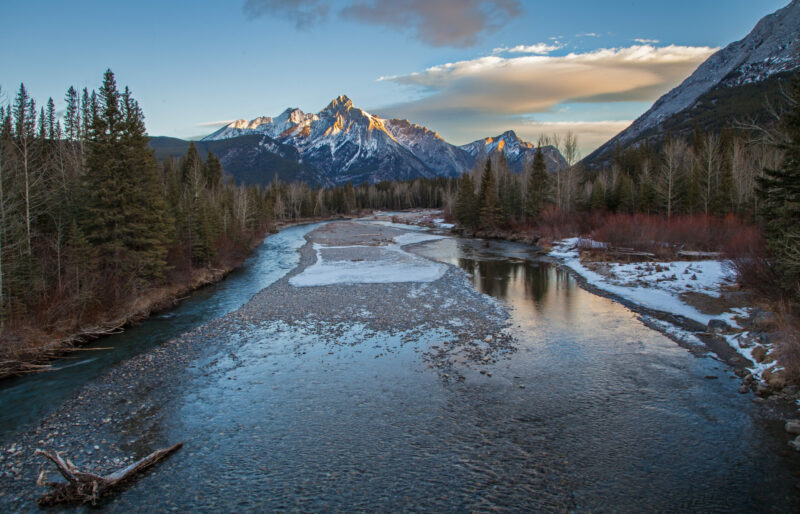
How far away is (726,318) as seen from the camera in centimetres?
1945

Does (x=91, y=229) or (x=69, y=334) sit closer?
(x=69, y=334)

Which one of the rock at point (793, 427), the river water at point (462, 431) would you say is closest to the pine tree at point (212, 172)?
the river water at point (462, 431)

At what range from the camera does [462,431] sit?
1064 centimetres

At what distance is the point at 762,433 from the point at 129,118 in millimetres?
33513

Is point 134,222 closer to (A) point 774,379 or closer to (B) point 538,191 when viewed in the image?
(A) point 774,379

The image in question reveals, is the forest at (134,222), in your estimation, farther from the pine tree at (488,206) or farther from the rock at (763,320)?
the pine tree at (488,206)

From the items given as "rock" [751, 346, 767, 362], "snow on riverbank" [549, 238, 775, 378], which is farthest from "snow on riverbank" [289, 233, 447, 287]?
"rock" [751, 346, 767, 362]

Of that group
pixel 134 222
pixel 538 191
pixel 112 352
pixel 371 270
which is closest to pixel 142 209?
pixel 134 222

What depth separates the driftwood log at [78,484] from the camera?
323 inches

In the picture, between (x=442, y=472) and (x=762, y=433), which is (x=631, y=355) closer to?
(x=762, y=433)

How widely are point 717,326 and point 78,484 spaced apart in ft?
72.6

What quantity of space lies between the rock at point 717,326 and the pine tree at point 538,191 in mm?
47767

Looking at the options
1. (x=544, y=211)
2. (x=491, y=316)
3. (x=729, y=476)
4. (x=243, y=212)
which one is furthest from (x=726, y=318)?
(x=243, y=212)

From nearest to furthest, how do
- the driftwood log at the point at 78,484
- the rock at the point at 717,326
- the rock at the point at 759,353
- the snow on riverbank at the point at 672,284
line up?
the driftwood log at the point at 78,484
the rock at the point at 759,353
the rock at the point at 717,326
the snow on riverbank at the point at 672,284
